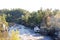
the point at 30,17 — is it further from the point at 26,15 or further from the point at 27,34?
the point at 27,34

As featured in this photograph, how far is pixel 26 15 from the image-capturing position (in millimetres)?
7148

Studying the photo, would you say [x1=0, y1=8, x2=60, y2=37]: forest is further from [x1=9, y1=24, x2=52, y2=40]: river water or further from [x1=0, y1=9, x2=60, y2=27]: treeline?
[x1=9, y1=24, x2=52, y2=40]: river water

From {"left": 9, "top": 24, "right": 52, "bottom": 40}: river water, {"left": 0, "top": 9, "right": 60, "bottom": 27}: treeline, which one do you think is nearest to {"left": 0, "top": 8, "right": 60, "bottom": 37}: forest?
{"left": 0, "top": 9, "right": 60, "bottom": 27}: treeline

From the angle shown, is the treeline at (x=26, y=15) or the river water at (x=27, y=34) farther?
the treeline at (x=26, y=15)

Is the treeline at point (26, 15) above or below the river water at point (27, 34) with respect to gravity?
above

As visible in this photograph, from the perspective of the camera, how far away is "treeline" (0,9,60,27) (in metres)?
6.75

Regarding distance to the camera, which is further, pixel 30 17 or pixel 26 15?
pixel 30 17

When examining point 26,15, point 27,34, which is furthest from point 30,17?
point 27,34

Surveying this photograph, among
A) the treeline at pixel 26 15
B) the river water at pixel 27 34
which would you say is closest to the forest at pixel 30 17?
the treeline at pixel 26 15

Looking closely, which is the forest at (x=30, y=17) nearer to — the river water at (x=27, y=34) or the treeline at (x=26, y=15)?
the treeline at (x=26, y=15)

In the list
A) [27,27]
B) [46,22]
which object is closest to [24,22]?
[27,27]

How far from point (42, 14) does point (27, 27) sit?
780 millimetres

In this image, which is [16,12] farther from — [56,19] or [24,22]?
[56,19]

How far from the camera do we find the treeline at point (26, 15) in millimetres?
6752
